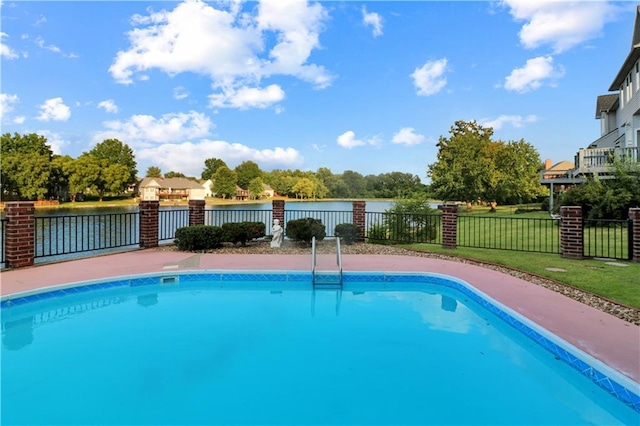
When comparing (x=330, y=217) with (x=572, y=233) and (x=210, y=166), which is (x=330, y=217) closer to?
(x=572, y=233)

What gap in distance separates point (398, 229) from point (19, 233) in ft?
32.5

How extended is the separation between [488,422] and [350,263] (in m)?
4.94

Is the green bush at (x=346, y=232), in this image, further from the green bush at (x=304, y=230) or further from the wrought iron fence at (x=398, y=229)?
the wrought iron fence at (x=398, y=229)

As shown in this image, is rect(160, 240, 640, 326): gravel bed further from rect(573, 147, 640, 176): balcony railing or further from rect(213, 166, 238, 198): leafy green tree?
rect(213, 166, 238, 198): leafy green tree

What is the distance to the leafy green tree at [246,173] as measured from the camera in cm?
7719

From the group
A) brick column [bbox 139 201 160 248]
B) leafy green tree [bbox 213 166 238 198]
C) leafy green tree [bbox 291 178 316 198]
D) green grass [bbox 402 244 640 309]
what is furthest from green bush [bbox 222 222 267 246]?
leafy green tree [bbox 213 166 238 198]

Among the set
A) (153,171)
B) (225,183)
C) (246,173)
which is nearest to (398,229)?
(225,183)

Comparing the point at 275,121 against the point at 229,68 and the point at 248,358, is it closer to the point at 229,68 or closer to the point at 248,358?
the point at 229,68

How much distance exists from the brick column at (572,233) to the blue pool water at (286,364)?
368 centimetres

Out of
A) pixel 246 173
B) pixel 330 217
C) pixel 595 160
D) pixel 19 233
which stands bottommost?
pixel 19 233

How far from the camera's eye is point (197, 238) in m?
8.76

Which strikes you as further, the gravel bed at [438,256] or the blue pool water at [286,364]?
the gravel bed at [438,256]

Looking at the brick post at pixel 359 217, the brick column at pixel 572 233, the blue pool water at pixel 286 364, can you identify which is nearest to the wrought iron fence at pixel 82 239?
the blue pool water at pixel 286 364

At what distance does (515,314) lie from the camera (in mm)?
4234
